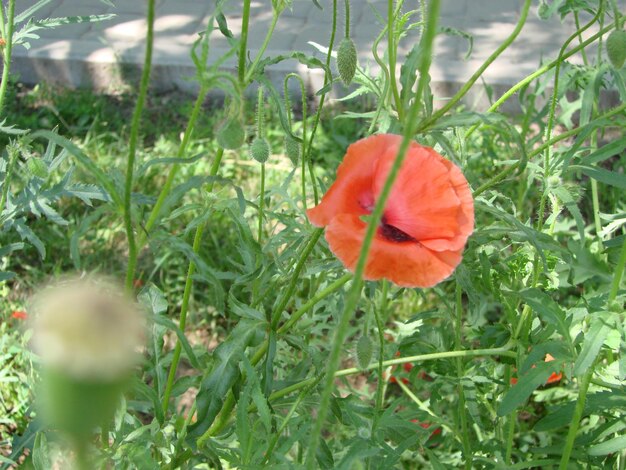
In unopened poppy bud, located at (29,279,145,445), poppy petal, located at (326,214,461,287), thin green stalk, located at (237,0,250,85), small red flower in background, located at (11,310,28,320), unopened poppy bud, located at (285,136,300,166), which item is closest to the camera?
unopened poppy bud, located at (29,279,145,445)

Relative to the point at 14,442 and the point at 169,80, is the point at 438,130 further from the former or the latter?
the point at 169,80

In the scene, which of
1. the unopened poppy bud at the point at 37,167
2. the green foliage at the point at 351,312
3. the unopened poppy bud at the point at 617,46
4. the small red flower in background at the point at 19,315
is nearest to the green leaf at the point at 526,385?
the green foliage at the point at 351,312

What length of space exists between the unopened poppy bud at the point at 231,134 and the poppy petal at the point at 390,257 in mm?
211

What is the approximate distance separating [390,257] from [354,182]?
0.14 metres

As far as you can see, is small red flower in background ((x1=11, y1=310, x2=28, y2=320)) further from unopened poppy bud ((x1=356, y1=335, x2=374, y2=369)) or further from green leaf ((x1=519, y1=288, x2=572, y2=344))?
green leaf ((x1=519, y1=288, x2=572, y2=344))

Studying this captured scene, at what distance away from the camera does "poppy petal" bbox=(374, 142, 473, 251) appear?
3.16 feet

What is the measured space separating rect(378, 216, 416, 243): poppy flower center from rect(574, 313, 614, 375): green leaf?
12.8 inches

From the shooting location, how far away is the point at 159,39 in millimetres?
3992

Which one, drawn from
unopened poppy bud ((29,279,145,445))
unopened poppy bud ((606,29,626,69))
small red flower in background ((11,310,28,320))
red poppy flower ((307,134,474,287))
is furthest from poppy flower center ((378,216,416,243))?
small red flower in background ((11,310,28,320))

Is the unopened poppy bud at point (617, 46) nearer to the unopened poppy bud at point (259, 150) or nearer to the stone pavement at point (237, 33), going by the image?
the unopened poppy bud at point (259, 150)

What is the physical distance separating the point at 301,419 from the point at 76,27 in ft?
11.3

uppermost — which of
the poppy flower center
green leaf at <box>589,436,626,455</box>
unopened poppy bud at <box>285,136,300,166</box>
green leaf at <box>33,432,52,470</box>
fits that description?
the poppy flower center

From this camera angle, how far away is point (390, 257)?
911 mm

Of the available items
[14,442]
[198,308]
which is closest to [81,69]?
[198,308]
